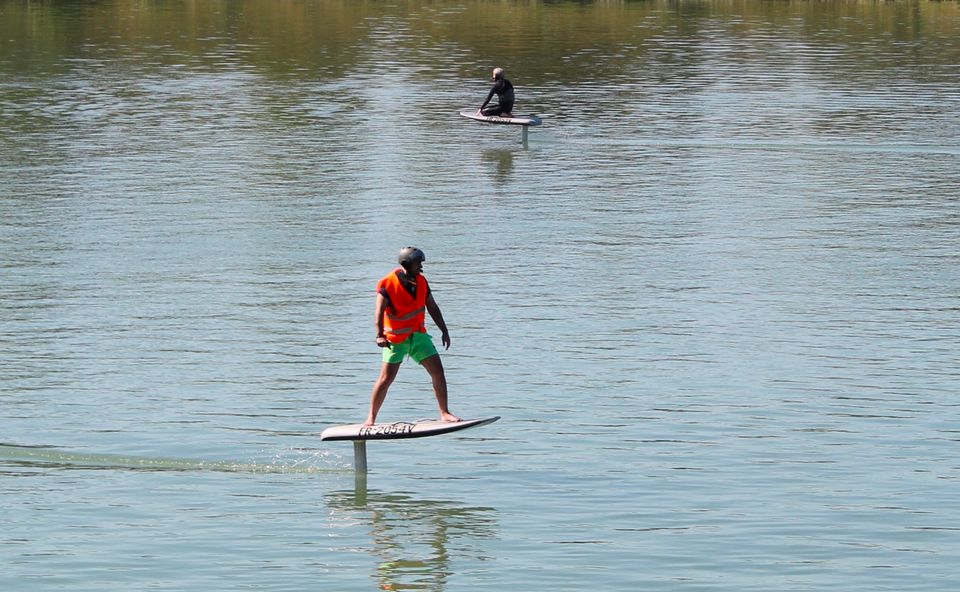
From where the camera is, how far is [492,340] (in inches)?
1150

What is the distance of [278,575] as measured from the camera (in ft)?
61.1

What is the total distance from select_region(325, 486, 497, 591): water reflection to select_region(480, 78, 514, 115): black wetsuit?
106 ft

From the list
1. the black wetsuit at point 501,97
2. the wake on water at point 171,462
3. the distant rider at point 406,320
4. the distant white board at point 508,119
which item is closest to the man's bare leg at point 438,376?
the distant rider at point 406,320

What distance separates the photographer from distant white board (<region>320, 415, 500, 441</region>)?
20.0 metres

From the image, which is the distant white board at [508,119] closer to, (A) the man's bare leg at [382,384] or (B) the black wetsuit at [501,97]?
(B) the black wetsuit at [501,97]

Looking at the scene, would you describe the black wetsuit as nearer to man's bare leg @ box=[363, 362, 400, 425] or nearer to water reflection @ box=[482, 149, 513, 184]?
water reflection @ box=[482, 149, 513, 184]

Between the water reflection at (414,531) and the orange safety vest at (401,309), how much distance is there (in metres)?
2.13

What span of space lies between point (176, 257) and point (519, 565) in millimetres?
19318

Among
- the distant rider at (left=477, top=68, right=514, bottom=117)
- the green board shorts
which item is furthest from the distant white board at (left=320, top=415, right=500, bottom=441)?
the distant rider at (left=477, top=68, right=514, bottom=117)

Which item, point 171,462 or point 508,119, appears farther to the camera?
point 508,119

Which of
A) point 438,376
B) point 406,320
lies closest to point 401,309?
point 406,320

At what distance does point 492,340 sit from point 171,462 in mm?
7912

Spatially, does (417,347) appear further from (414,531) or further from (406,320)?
(414,531)

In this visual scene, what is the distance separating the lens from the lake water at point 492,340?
19.6 m
